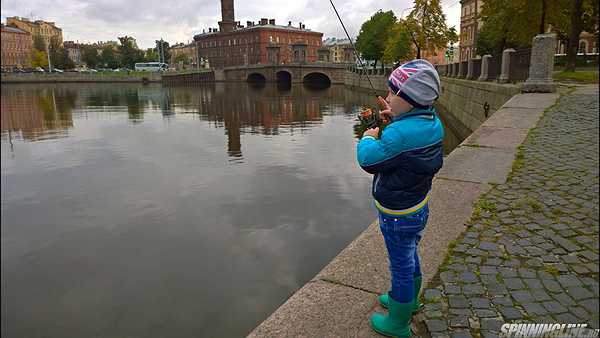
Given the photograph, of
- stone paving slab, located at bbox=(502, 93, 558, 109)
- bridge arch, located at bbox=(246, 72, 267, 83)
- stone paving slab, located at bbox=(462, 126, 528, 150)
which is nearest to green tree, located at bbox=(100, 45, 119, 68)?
bridge arch, located at bbox=(246, 72, 267, 83)

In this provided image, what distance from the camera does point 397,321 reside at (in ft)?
10.3

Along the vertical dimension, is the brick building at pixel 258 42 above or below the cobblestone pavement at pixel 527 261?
above

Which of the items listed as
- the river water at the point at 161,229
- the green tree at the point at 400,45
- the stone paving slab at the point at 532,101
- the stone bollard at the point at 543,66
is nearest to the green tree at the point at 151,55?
the green tree at the point at 400,45

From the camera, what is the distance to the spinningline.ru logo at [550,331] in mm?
2447

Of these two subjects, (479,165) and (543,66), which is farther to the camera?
(543,66)

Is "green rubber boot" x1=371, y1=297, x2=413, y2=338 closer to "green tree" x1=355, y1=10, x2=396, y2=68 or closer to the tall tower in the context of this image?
"green tree" x1=355, y1=10, x2=396, y2=68

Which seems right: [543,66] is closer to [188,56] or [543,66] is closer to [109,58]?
[109,58]

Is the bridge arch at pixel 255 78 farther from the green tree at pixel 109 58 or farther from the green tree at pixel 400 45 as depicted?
the green tree at pixel 400 45

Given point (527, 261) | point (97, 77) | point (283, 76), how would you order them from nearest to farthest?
point (527, 261) < point (97, 77) < point (283, 76)

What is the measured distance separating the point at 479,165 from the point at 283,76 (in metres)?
98.0

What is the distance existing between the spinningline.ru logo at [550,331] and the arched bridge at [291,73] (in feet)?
282

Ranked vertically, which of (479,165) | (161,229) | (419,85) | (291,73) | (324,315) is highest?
(291,73)

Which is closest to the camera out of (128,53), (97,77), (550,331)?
(550,331)

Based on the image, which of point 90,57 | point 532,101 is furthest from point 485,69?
point 90,57
